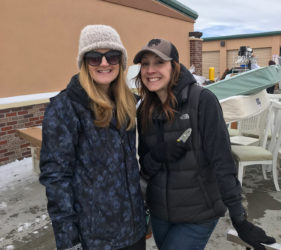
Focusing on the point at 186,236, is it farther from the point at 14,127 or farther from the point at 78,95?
the point at 14,127

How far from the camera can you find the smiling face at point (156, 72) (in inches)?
69.5

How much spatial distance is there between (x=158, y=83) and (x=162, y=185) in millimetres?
633

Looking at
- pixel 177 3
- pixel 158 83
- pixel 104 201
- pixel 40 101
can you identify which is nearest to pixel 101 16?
pixel 40 101

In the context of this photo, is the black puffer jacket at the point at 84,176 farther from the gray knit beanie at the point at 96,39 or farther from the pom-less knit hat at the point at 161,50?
the pom-less knit hat at the point at 161,50

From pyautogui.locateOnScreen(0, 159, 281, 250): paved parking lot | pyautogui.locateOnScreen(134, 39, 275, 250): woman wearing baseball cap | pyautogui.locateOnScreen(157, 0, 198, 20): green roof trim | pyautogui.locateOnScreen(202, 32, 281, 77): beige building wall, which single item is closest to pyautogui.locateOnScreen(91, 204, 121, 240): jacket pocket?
pyautogui.locateOnScreen(134, 39, 275, 250): woman wearing baseball cap

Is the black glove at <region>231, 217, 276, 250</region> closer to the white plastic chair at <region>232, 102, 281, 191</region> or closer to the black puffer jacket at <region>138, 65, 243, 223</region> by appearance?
the black puffer jacket at <region>138, 65, 243, 223</region>

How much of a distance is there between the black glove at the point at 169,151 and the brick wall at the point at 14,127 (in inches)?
177

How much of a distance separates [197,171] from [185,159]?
99 mm

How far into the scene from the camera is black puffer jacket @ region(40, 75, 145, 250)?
1.44 m

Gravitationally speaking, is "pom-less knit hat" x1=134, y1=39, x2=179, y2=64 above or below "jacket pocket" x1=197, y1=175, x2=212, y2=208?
above

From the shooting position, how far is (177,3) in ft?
34.9

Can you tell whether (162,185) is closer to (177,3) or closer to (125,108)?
(125,108)

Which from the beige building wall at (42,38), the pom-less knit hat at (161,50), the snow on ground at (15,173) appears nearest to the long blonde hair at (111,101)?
the pom-less knit hat at (161,50)

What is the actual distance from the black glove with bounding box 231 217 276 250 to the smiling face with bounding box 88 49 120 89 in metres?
1.11
